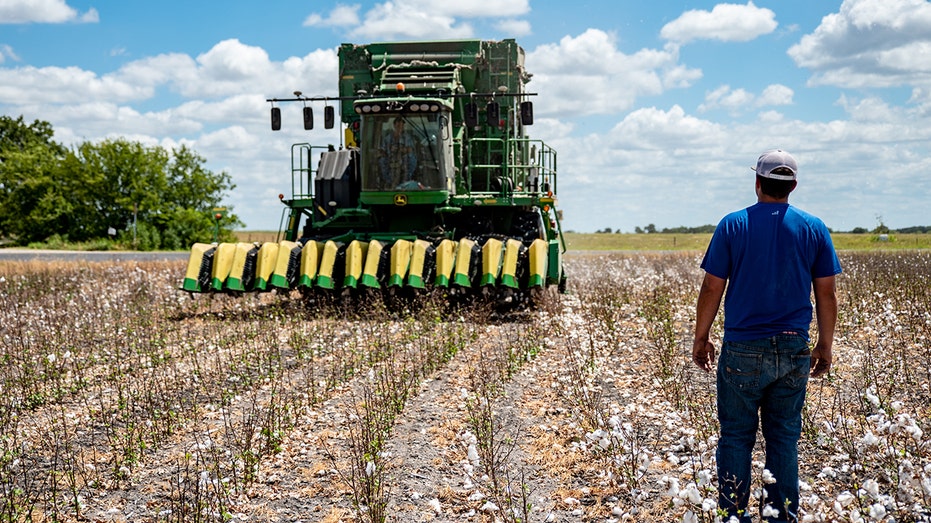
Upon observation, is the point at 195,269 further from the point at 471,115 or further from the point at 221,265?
the point at 471,115

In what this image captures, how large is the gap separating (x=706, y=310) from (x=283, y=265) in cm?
1181

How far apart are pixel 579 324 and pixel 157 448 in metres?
8.02

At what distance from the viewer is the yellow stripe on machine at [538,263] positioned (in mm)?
15102

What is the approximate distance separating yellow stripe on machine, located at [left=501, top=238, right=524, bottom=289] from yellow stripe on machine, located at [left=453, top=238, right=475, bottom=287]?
23.7 inches

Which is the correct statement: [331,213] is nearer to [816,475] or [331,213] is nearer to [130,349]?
[130,349]

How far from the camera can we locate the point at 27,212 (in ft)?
192

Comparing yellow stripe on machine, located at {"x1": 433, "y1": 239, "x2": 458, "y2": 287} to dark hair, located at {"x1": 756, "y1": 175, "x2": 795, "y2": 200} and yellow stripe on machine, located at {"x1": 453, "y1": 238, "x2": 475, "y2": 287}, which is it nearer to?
yellow stripe on machine, located at {"x1": 453, "y1": 238, "x2": 475, "y2": 287}

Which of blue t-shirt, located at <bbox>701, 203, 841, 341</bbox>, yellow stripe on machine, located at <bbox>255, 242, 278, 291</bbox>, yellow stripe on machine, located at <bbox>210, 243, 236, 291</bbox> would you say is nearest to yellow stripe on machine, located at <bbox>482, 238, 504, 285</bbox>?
yellow stripe on machine, located at <bbox>255, 242, 278, 291</bbox>

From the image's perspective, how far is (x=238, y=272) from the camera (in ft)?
53.2

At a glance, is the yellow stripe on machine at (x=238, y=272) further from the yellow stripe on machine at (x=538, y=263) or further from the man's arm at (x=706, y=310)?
the man's arm at (x=706, y=310)

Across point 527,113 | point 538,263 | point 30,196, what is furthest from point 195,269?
point 30,196

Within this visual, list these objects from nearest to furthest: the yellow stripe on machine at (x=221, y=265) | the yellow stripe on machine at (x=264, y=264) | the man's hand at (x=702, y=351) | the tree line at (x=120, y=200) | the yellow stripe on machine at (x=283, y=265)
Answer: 1. the man's hand at (x=702, y=351)
2. the yellow stripe on machine at (x=283, y=265)
3. the yellow stripe on machine at (x=264, y=264)
4. the yellow stripe on machine at (x=221, y=265)
5. the tree line at (x=120, y=200)

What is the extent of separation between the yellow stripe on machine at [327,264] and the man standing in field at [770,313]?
36.7 feet

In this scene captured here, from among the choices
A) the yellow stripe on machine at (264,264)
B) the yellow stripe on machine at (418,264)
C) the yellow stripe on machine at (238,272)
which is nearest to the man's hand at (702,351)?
the yellow stripe on machine at (418,264)
